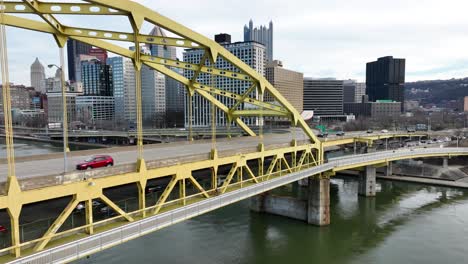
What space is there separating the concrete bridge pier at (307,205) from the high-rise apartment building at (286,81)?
141m


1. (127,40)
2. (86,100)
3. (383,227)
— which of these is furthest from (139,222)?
(86,100)

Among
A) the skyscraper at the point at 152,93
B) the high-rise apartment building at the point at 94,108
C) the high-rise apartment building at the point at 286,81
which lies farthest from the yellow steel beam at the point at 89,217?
the high-rise apartment building at the point at 94,108

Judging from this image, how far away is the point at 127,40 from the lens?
1920cm

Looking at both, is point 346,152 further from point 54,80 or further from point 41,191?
point 54,80

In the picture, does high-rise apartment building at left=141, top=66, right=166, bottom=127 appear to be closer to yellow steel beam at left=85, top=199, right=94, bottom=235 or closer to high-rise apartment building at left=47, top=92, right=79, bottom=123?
high-rise apartment building at left=47, top=92, right=79, bottom=123

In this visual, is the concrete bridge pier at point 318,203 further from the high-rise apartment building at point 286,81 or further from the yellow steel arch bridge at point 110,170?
the high-rise apartment building at point 286,81

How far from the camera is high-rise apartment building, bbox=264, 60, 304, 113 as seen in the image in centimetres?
17650

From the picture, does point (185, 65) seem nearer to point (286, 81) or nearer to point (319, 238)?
point (319, 238)

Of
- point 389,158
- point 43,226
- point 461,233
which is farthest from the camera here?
point 389,158

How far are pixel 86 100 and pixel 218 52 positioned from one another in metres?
191

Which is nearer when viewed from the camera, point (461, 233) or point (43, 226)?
point (43, 226)

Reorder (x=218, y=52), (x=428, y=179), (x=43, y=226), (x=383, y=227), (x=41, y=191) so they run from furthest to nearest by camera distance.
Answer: (x=428, y=179), (x=383, y=227), (x=218, y=52), (x=43, y=226), (x=41, y=191)

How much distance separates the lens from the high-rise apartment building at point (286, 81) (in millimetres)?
176500

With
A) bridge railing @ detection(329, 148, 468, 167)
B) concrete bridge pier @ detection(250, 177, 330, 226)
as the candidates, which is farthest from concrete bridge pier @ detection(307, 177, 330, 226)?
bridge railing @ detection(329, 148, 468, 167)
